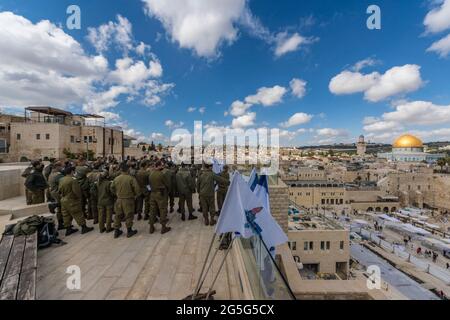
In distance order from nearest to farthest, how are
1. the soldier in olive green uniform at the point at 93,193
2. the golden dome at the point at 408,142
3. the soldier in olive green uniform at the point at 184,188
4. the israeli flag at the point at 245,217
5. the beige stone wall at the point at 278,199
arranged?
the israeli flag at the point at 245,217
the soldier in olive green uniform at the point at 93,193
the soldier in olive green uniform at the point at 184,188
the beige stone wall at the point at 278,199
the golden dome at the point at 408,142

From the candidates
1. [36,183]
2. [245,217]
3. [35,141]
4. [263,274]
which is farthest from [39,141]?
[263,274]

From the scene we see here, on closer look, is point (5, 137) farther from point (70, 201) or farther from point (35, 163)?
point (70, 201)

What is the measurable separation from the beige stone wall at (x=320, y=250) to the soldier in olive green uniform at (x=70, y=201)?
48.9 ft

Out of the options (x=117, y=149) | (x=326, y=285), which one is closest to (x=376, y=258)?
(x=326, y=285)

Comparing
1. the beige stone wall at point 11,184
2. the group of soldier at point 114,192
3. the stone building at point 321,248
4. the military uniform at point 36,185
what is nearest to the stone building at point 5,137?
the beige stone wall at point 11,184

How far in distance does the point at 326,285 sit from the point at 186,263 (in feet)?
9.70

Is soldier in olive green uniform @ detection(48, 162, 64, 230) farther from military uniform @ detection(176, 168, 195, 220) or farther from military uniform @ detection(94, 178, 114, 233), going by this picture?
military uniform @ detection(176, 168, 195, 220)

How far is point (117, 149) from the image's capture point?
109 ft

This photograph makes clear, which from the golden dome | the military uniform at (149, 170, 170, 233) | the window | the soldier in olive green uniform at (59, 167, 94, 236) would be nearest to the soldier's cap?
the soldier in olive green uniform at (59, 167, 94, 236)

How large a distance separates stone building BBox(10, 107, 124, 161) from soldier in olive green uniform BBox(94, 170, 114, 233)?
945 inches

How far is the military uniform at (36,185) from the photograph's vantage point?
6.67 m

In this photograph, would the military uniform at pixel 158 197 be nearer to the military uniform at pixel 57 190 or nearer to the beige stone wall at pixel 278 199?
the military uniform at pixel 57 190

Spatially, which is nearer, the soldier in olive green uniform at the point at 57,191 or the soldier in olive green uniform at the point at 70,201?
the soldier in olive green uniform at the point at 70,201
